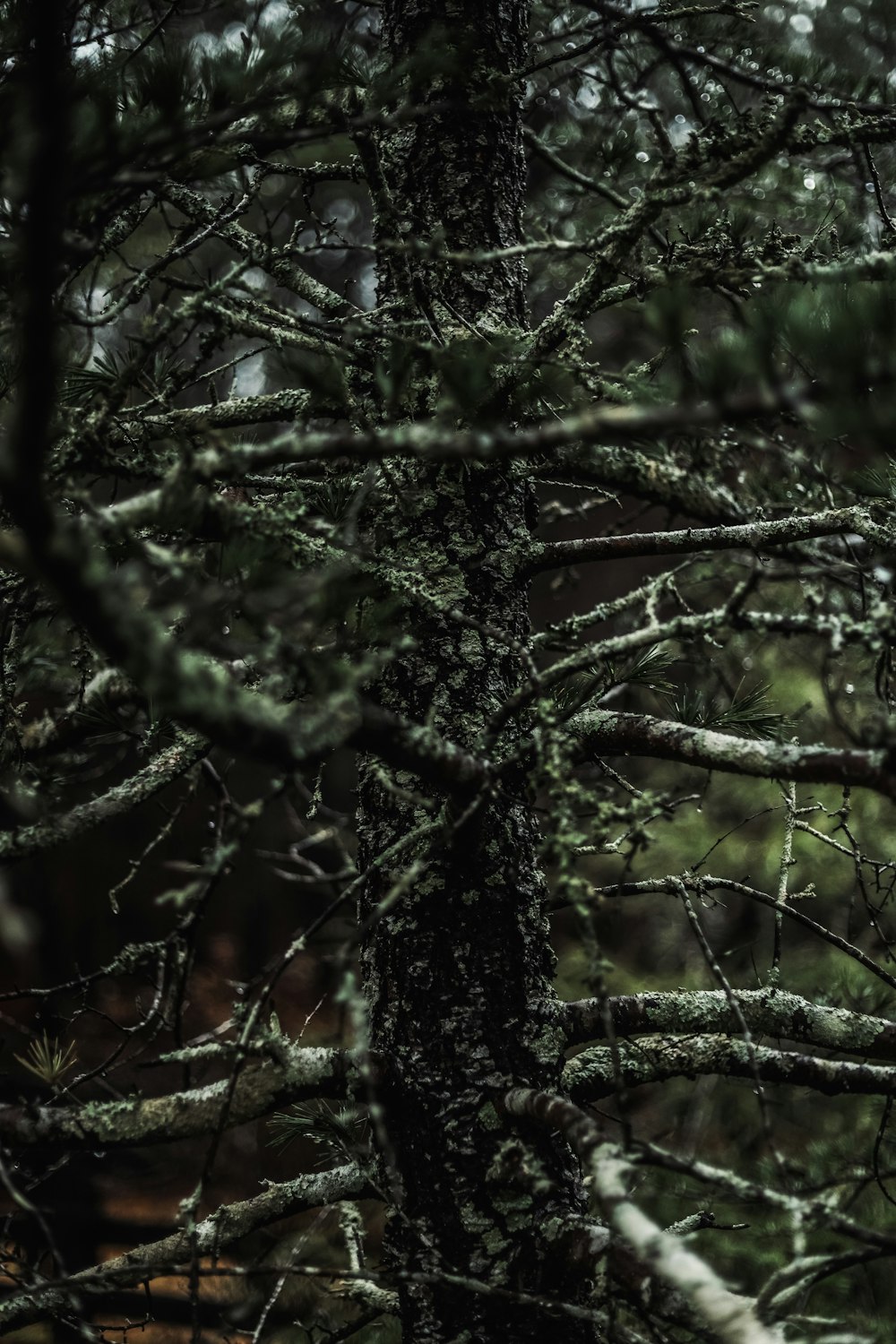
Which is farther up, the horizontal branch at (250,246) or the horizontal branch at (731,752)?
the horizontal branch at (250,246)

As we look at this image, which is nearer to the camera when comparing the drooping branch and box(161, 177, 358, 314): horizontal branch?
the drooping branch

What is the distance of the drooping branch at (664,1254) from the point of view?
3.25ft

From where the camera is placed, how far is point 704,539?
76.7 inches

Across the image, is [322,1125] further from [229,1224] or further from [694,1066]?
[694,1066]

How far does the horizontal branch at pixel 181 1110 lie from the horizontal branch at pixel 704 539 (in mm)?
1128

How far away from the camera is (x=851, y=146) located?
61.0 inches

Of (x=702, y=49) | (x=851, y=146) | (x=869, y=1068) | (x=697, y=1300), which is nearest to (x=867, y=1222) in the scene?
(x=869, y=1068)

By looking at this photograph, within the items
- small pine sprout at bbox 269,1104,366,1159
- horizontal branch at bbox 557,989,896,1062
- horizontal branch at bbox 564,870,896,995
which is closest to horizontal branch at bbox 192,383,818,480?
horizontal branch at bbox 564,870,896,995

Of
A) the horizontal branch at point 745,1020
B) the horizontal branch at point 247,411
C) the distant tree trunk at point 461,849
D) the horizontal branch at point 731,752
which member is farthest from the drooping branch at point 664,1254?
the horizontal branch at point 247,411

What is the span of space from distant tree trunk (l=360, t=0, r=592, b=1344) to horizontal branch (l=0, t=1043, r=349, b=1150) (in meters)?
0.15

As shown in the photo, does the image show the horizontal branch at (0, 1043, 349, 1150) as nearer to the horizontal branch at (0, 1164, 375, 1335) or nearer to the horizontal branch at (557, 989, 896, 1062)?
the horizontal branch at (0, 1164, 375, 1335)

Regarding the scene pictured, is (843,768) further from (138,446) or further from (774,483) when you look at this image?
(138,446)

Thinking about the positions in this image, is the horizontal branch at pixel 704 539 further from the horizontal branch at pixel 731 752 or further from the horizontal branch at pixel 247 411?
the horizontal branch at pixel 247 411

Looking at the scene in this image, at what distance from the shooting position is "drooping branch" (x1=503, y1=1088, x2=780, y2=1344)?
0.99 meters
